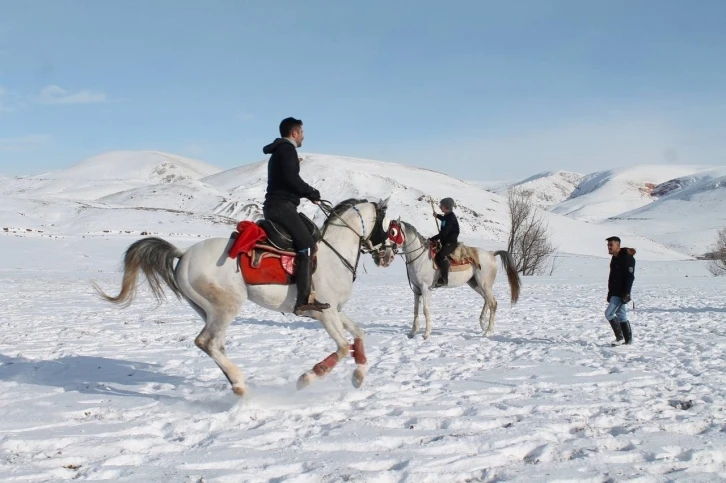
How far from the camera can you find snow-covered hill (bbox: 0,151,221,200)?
100 m

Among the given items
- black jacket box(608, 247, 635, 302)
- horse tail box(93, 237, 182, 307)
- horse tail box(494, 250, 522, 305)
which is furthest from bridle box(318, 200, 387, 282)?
horse tail box(494, 250, 522, 305)

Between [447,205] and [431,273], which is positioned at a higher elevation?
[447,205]

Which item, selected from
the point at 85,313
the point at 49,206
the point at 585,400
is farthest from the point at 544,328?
the point at 49,206

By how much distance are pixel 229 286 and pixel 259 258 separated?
50 cm

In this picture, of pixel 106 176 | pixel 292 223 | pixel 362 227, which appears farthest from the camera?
pixel 106 176

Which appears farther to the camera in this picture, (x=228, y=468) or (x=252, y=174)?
(x=252, y=174)

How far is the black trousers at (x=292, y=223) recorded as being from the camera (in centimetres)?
684

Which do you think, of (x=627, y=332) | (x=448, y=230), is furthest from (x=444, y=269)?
(x=627, y=332)

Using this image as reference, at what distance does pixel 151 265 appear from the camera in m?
7.07

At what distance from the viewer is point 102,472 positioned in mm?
4496

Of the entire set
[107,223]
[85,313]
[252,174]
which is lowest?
[85,313]

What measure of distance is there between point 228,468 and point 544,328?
956 centimetres

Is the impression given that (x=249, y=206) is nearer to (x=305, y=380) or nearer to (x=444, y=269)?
(x=444, y=269)

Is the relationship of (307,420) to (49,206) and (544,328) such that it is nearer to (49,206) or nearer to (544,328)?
(544,328)
